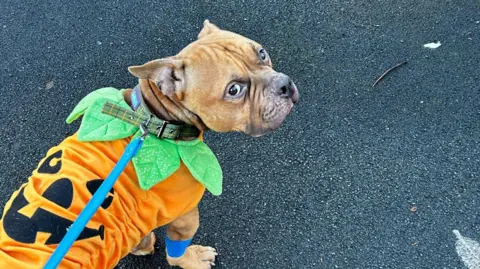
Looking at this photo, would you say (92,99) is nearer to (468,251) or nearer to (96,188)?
(96,188)

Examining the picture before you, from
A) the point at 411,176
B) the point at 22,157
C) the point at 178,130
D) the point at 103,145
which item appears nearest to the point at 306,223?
the point at 411,176

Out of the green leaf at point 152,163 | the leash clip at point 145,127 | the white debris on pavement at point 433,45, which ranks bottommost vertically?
the white debris on pavement at point 433,45

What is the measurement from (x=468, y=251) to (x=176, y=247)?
193 centimetres

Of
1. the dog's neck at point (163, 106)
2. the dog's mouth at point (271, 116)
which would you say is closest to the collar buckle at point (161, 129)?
the dog's neck at point (163, 106)

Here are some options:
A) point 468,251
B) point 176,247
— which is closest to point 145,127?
point 176,247

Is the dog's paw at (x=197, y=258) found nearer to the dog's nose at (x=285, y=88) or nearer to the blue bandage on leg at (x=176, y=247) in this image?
the blue bandage on leg at (x=176, y=247)

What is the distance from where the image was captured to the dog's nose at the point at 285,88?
8.58 ft

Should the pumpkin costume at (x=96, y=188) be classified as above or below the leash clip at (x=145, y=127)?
below

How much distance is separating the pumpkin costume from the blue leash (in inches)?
7.2

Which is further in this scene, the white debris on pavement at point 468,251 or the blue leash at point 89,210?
the white debris on pavement at point 468,251

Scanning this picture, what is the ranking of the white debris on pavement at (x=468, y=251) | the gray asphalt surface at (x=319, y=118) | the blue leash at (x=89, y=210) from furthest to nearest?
the gray asphalt surface at (x=319, y=118) → the white debris on pavement at (x=468, y=251) → the blue leash at (x=89, y=210)

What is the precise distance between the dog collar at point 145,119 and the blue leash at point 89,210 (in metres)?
0.05

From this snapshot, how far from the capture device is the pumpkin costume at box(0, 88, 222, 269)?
2.26 meters

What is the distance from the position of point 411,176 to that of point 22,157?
312cm
